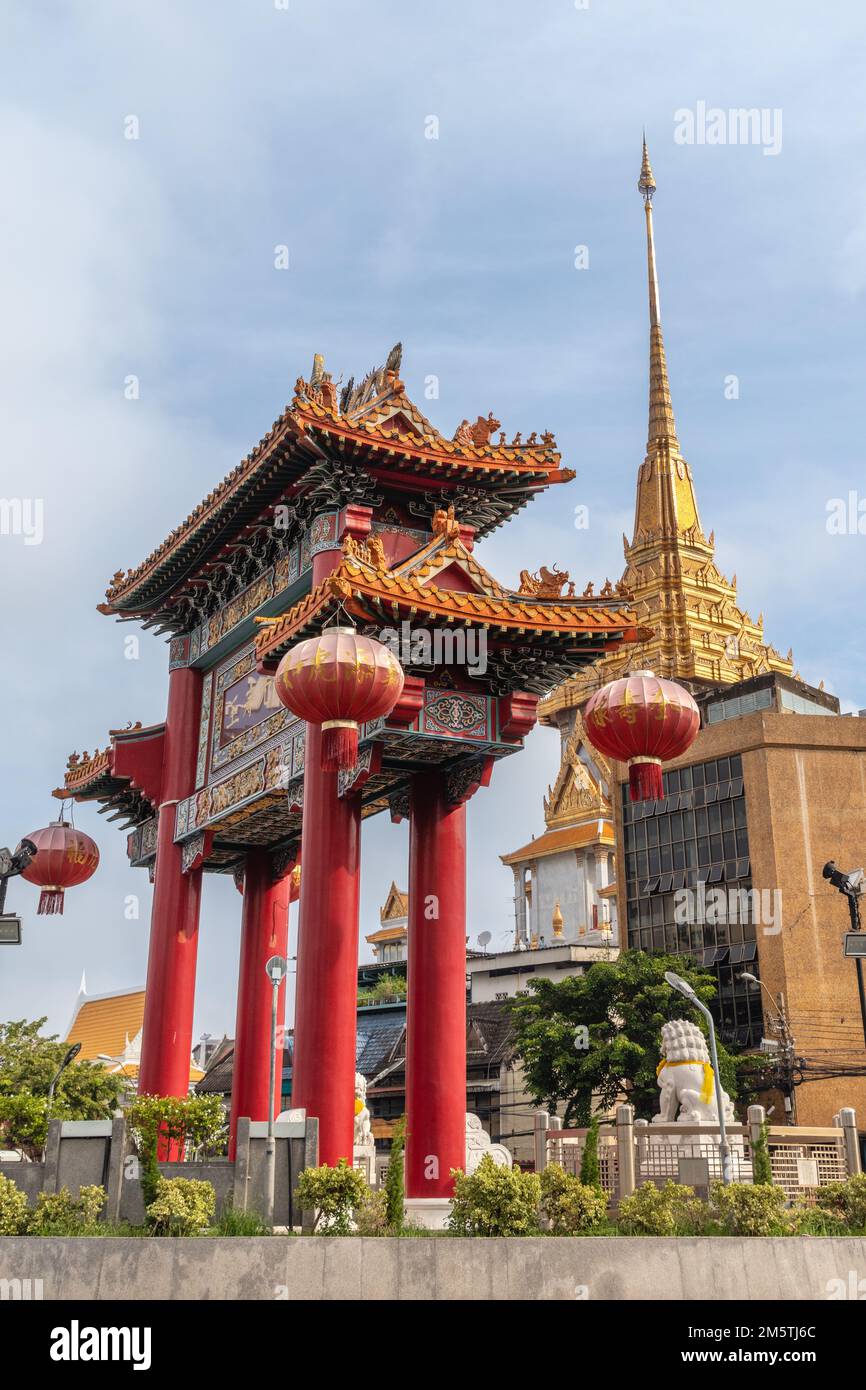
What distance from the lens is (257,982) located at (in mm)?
25172

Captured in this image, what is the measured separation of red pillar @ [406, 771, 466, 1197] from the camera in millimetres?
18594

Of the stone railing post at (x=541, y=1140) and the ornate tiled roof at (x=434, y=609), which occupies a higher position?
the ornate tiled roof at (x=434, y=609)

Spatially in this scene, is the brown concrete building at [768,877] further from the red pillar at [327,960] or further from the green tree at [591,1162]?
the green tree at [591,1162]

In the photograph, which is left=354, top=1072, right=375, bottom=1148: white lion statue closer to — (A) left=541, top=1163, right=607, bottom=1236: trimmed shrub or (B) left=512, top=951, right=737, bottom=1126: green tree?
(A) left=541, top=1163, right=607, bottom=1236: trimmed shrub

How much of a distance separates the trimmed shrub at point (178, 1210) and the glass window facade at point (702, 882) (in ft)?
97.3

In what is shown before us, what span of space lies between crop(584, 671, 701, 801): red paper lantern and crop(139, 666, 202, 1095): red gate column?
952cm

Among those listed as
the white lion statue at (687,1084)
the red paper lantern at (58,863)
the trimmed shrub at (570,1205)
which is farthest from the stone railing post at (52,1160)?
the red paper lantern at (58,863)

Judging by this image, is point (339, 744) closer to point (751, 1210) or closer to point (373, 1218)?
point (373, 1218)

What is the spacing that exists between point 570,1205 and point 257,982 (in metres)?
12.1

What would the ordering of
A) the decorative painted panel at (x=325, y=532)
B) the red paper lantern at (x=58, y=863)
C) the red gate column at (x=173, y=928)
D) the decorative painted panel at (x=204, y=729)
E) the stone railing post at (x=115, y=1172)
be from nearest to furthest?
the stone railing post at (x=115, y=1172), the decorative painted panel at (x=325, y=532), the red gate column at (x=173, y=928), the decorative painted panel at (x=204, y=729), the red paper lantern at (x=58, y=863)

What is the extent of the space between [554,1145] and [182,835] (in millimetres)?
9650

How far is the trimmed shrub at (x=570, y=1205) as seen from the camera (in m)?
14.0

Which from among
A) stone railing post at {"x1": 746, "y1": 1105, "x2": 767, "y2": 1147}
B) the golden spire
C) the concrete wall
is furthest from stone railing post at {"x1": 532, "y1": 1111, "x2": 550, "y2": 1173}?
the golden spire
